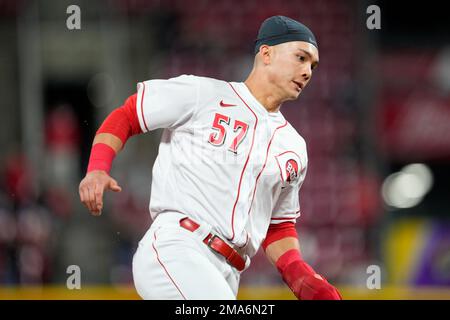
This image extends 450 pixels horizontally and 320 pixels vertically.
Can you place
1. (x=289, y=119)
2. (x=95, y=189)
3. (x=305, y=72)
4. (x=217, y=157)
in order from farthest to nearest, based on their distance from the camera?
(x=289, y=119)
(x=305, y=72)
(x=217, y=157)
(x=95, y=189)

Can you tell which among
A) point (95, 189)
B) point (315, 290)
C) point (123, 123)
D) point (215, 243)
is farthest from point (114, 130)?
point (315, 290)

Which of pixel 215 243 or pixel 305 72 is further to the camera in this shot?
pixel 305 72

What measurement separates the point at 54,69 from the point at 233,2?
242cm

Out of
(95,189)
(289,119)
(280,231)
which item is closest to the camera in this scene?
(95,189)

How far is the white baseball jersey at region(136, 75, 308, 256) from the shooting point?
109 inches

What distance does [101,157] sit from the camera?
2705 mm

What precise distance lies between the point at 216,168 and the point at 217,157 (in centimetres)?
4

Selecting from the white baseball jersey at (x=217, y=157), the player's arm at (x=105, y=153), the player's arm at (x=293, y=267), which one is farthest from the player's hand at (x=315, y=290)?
the player's arm at (x=105, y=153)

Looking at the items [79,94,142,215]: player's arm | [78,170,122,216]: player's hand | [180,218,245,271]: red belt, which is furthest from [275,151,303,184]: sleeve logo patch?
[78,170,122,216]: player's hand

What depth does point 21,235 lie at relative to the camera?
727 cm

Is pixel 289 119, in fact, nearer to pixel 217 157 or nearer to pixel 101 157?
pixel 217 157

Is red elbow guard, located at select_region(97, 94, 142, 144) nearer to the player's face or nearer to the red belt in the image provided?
the red belt

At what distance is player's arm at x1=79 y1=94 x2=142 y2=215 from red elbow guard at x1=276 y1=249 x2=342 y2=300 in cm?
67
